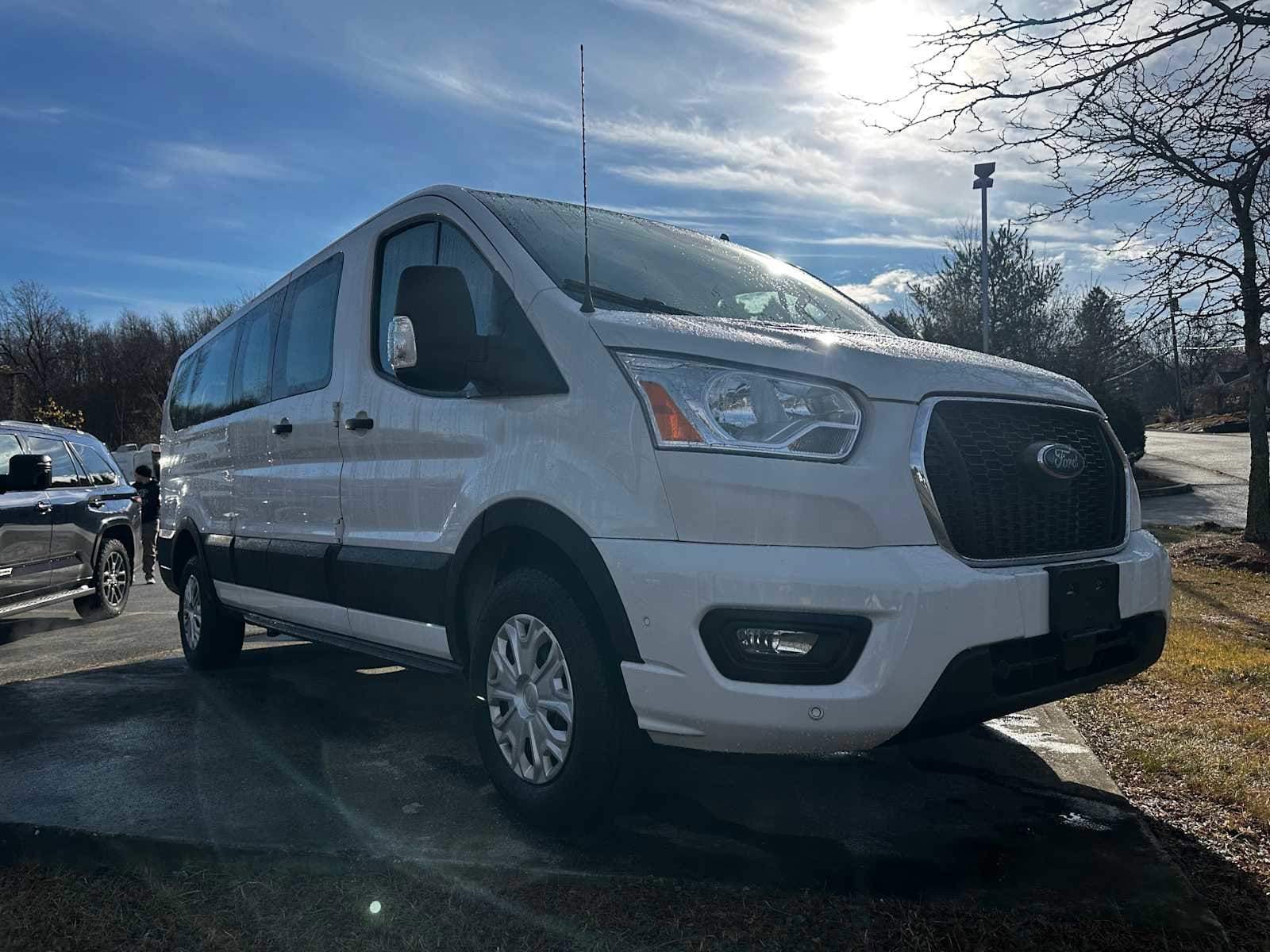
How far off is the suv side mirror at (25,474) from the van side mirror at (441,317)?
18.4ft

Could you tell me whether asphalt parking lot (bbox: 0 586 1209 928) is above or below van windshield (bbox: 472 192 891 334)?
below

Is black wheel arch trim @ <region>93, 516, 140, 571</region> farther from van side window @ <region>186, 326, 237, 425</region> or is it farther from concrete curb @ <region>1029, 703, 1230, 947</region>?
concrete curb @ <region>1029, 703, 1230, 947</region>

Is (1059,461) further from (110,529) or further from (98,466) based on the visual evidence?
(98,466)

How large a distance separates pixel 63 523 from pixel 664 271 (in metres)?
6.72

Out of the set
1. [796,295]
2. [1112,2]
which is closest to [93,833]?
[796,295]

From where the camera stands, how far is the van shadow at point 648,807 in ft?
8.86

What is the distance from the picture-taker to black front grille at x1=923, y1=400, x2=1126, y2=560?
268cm

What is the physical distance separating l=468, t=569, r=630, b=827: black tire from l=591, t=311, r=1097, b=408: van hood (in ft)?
2.56

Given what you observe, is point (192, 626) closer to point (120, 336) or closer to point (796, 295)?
point (796, 295)

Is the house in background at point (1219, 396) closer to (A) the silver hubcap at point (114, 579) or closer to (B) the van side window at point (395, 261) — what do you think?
(A) the silver hubcap at point (114, 579)

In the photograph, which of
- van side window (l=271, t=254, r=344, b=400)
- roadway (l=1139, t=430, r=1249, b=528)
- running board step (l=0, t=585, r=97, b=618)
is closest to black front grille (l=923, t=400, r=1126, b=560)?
van side window (l=271, t=254, r=344, b=400)

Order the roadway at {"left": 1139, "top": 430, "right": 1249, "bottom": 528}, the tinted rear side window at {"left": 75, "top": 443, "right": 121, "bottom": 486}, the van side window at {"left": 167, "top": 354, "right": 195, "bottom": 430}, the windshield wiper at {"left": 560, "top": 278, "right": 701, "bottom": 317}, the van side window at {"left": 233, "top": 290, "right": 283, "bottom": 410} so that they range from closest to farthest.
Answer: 1. the windshield wiper at {"left": 560, "top": 278, "right": 701, "bottom": 317}
2. the van side window at {"left": 233, "top": 290, "right": 283, "bottom": 410}
3. the van side window at {"left": 167, "top": 354, "right": 195, "bottom": 430}
4. the tinted rear side window at {"left": 75, "top": 443, "right": 121, "bottom": 486}
5. the roadway at {"left": 1139, "top": 430, "right": 1249, "bottom": 528}

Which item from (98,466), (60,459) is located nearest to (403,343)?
(60,459)

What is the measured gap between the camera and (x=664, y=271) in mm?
3666
